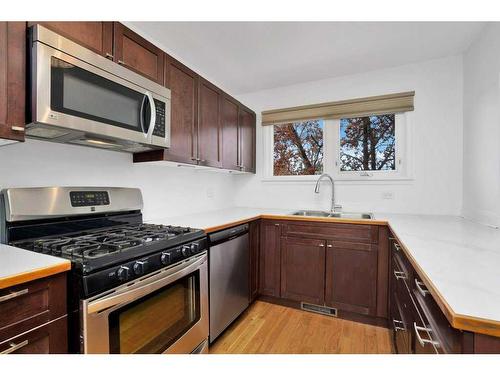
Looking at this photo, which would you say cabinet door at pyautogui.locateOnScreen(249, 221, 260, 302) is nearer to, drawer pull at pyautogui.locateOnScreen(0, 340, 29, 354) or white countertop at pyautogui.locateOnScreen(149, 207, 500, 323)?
white countertop at pyautogui.locateOnScreen(149, 207, 500, 323)

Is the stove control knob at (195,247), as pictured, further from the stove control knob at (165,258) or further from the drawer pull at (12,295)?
the drawer pull at (12,295)

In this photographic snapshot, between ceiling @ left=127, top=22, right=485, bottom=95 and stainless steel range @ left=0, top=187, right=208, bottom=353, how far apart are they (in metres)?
1.34

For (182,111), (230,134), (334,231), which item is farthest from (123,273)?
(230,134)

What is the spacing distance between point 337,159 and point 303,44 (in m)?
1.26

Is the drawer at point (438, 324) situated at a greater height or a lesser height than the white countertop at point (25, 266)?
lesser

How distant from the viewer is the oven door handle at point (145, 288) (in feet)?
3.09

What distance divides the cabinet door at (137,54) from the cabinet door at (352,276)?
1891 millimetres

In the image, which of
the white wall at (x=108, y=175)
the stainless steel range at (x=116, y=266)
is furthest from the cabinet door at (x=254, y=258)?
the stainless steel range at (x=116, y=266)

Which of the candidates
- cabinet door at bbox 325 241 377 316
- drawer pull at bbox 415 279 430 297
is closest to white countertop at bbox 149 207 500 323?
drawer pull at bbox 415 279 430 297

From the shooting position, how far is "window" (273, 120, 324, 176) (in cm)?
292

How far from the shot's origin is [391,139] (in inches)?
103

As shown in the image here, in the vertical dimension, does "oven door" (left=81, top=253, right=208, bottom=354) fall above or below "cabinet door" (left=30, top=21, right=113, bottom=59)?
below
